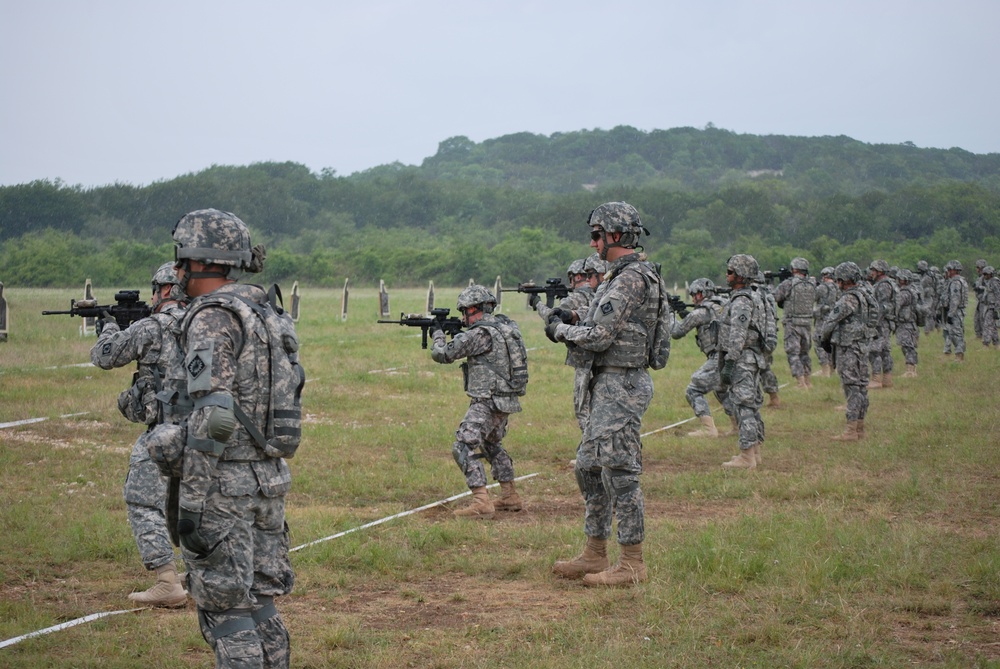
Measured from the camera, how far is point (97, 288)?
4044cm

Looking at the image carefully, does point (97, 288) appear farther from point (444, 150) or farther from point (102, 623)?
point (444, 150)

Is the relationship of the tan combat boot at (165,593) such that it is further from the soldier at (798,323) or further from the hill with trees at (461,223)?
the hill with trees at (461,223)

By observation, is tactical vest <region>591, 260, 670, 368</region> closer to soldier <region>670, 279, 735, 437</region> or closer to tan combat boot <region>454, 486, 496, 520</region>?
tan combat boot <region>454, 486, 496, 520</region>

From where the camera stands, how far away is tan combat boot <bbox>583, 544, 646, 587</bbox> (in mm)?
6914

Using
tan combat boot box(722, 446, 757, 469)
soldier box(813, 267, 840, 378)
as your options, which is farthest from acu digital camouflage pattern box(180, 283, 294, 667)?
soldier box(813, 267, 840, 378)

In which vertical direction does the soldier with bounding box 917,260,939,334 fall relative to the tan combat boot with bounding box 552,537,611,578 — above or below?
above

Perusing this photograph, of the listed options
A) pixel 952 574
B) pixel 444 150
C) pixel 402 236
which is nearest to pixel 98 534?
pixel 952 574

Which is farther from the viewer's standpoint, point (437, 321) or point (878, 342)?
point (878, 342)

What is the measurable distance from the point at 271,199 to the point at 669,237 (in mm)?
28280

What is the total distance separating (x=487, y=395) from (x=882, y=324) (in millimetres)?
11663

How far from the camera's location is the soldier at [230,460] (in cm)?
427

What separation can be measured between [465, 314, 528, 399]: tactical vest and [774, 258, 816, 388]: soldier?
10274 mm

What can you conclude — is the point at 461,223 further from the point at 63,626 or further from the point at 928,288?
the point at 63,626

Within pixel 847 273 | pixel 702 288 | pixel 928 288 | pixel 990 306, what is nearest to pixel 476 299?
pixel 702 288
